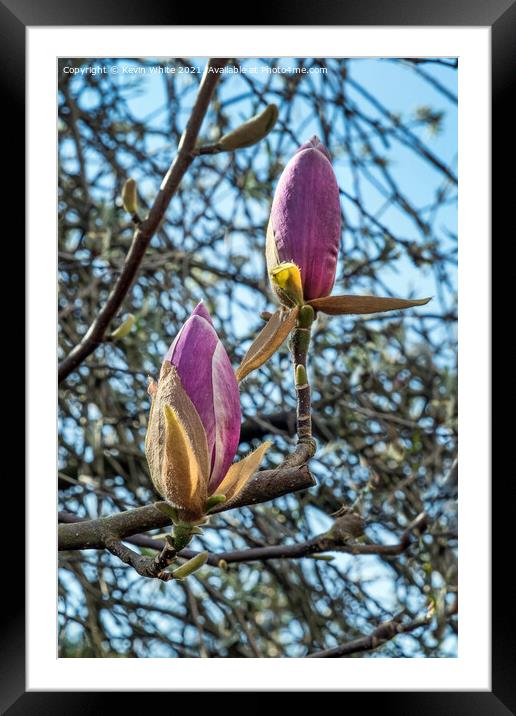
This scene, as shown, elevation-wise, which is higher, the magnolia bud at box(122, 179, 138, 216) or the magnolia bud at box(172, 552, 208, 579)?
the magnolia bud at box(122, 179, 138, 216)

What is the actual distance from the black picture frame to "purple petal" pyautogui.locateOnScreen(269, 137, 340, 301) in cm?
23

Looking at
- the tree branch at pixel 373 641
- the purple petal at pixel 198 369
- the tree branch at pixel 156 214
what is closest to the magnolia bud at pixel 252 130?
the tree branch at pixel 156 214

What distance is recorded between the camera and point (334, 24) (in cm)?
64

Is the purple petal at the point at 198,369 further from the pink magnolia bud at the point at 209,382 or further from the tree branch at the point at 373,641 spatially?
the tree branch at the point at 373,641

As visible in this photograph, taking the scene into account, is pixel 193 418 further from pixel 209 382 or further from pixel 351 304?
pixel 351 304

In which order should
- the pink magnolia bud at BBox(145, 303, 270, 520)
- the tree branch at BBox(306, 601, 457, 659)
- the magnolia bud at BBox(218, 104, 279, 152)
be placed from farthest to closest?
the tree branch at BBox(306, 601, 457, 659), the magnolia bud at BBox(218, 104, 279, 152), the pink magnolia bud at BBox(145, 303, 270, 520)

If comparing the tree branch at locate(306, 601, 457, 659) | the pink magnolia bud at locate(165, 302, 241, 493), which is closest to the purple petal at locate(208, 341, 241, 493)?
the pink magnolia bud at locate(165, 302, 241, 493)

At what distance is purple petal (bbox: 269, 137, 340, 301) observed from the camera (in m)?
0.45

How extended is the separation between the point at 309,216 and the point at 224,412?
0.12 meters

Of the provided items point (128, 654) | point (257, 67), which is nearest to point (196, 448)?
point (257, 67)

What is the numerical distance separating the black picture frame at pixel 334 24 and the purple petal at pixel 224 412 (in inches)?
11.0

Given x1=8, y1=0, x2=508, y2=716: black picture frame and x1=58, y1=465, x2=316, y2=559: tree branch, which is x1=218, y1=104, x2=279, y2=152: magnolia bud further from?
x1=58, y1=465, x2=316, y2=559: tree branch

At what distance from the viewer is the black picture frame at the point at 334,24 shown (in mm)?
636
